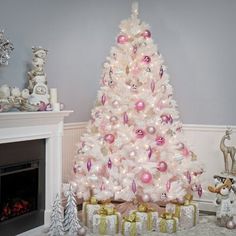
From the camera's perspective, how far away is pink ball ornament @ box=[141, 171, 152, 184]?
3951 millimetres

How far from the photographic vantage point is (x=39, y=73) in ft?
12.9

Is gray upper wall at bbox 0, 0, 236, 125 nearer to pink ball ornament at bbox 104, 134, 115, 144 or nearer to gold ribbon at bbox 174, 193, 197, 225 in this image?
pink ball ornament at bbox 104, 134, 115, 144

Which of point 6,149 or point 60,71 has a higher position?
point 60,71

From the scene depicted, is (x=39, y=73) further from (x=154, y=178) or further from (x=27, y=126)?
(x=154, y=178)

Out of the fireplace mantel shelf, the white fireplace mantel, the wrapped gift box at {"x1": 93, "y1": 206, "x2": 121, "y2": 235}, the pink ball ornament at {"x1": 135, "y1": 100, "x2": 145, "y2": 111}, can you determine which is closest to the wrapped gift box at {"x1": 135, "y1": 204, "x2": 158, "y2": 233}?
the wrapped gift box at {"x1": 93, "y1": 206, "x2": 121, "y2": 235}

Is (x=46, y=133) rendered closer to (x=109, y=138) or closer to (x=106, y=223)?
(x=109, y=138)

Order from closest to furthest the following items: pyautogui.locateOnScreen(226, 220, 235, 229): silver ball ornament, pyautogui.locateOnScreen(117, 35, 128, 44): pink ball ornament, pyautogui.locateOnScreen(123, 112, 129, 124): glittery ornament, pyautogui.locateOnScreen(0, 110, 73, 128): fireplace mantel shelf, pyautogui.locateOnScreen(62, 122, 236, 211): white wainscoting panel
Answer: pyautogui.locateOnScreen(0, 110, 73, 128): fireplace mantel shelf → pyautogui.locateOnScreen(226, 220, 235, 229): silver ball ornament → pyautogui.locateOnScreen(123, 112, 129, 124): glittery ornament → pyautogui.locateOnScreen(117, 35, 128, 44): pink ball ornament → pyautogui.locateOnScreen(62, 122, 236, 211): white wainscoting panel

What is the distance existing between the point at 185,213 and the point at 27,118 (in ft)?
5.89

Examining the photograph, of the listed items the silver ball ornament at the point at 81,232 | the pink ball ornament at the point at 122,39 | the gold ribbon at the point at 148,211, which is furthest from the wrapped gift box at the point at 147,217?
the pink ball ornament at the point at 122,39

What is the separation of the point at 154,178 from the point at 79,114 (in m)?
1.37

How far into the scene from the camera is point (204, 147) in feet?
15.9

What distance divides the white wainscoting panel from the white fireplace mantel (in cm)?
65

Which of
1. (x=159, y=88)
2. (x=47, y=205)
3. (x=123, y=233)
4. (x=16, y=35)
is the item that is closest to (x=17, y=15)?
(x=16, y=35)

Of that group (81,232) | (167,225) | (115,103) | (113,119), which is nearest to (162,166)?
(167,225)
